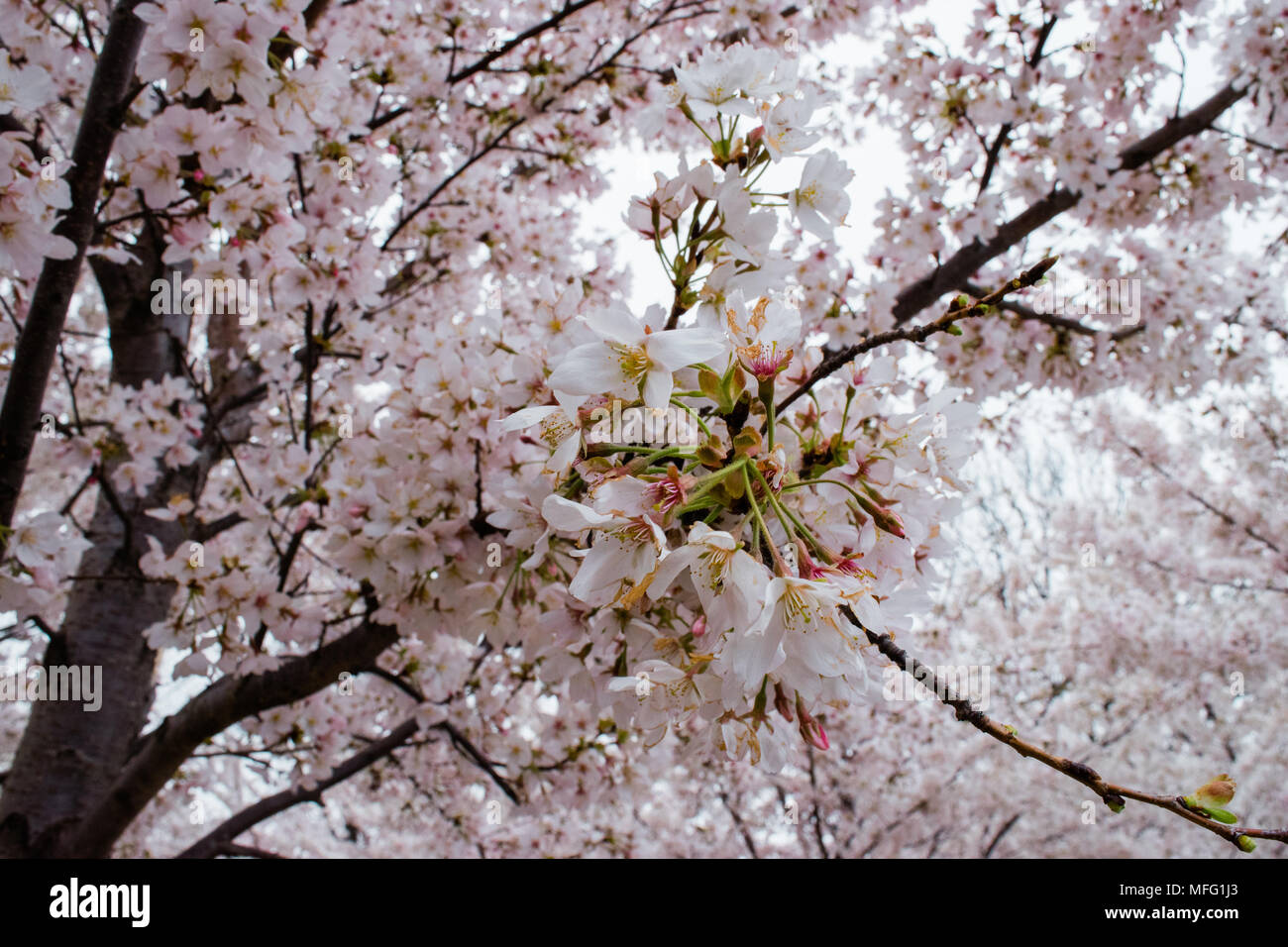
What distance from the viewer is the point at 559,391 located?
0.89 metres

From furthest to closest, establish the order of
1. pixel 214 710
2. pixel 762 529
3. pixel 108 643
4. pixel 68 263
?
pixel 108 643 < pixel 214 710 < pixel 68 263 < pixel 762 529

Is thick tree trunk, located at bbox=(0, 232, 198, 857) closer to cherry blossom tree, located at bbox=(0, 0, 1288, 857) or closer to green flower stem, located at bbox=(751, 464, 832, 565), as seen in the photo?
cherry blossom tree, located at bbox=(0, 0, 1288, 857)

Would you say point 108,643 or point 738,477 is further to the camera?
point 108,643

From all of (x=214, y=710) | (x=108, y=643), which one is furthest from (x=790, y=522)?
(x=108, y=643)

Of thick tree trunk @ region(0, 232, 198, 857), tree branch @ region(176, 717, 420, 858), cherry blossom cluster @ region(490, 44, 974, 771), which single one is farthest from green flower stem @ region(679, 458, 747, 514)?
tree branch @ region(176, 717, 420, 858)

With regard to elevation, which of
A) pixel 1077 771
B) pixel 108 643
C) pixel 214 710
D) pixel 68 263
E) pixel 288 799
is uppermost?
pixel 68 263

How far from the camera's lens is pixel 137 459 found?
10.1 ft

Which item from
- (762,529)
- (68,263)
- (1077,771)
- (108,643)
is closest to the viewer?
(1077,771)

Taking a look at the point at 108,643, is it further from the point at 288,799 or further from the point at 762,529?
the point at 762,529

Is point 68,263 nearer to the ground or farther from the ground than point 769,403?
farther from the ground
